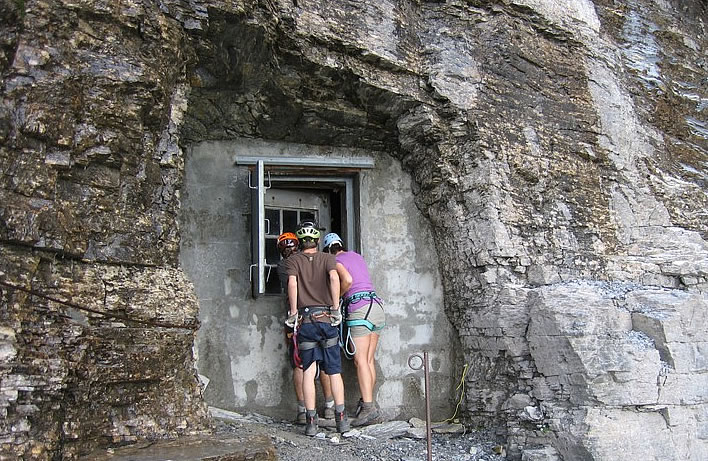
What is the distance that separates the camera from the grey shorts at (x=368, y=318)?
260 inches

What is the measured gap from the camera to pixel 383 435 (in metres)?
6.42

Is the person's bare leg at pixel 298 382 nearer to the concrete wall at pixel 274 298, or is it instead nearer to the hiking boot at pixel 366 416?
the concrete wall at pixel 274 298

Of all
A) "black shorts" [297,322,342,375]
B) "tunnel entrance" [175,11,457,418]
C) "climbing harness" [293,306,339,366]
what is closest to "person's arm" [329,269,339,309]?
"climbing harness" [293,306,339,366]

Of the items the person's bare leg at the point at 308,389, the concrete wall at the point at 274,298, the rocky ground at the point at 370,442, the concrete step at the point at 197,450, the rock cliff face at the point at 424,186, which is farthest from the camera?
the concrete wall at the point at 274,298

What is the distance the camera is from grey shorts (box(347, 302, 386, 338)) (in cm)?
660

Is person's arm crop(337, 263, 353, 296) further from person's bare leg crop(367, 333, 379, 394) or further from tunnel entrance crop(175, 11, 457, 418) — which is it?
tunnel entrance crop(175, 11, 457, 418)

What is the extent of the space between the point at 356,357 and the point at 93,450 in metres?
2.68

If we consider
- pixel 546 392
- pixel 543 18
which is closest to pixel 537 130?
pixel 543 18

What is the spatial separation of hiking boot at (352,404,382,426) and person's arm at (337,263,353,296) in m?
1.10

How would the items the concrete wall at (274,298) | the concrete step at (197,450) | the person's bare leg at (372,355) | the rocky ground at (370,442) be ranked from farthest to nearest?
the concrete wall at (274,298) → the person's bare leg at (372,355) → the rocky ground at (370,442) → the concrete step at (197,450)

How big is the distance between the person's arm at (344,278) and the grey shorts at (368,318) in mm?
264

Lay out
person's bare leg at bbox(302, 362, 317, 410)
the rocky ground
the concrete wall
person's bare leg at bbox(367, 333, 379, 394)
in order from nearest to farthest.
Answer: the rocky ground, person's bare leg at bbox(302, 362, 317, 410), person's bare leg at bbox(367, 333, 379, 394), the concrete wall

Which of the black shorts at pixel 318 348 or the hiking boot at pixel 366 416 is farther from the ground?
the black shorts at pixel 318 348

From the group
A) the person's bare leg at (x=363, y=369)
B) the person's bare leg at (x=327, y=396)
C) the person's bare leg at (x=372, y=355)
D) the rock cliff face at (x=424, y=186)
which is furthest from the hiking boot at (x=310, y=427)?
the rock cliff face at (x=424, y=186)
